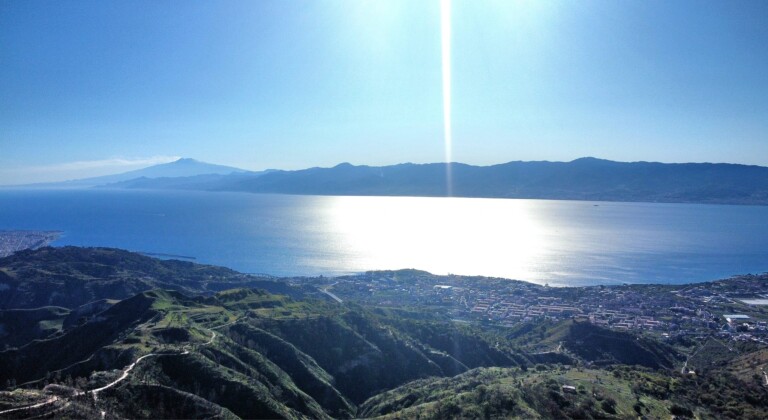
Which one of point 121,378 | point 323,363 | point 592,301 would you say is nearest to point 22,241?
point 323,363

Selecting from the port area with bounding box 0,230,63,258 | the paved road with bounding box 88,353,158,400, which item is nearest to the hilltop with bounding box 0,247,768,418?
the paved road with bounding box 88,353,158,400

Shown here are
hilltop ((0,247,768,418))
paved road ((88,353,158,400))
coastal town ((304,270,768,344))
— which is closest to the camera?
paved road ((88,353,158,400))

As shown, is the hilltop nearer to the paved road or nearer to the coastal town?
the paved road

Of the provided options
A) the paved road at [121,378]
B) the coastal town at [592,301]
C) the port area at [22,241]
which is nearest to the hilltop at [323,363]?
the paved road at [121,378]

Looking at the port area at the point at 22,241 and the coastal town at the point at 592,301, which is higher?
the port area at the point at 22,241

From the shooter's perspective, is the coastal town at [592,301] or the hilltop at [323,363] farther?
the coastal town at [592,301]

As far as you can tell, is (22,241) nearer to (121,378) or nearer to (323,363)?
(323,363)

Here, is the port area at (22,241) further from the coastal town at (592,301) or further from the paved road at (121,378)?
the paved road at (121,378)

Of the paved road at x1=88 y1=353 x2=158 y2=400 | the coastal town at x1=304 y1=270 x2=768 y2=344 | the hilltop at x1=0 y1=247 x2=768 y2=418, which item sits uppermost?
the paved road at x1=88 y1=353 x2=158 y2=400
